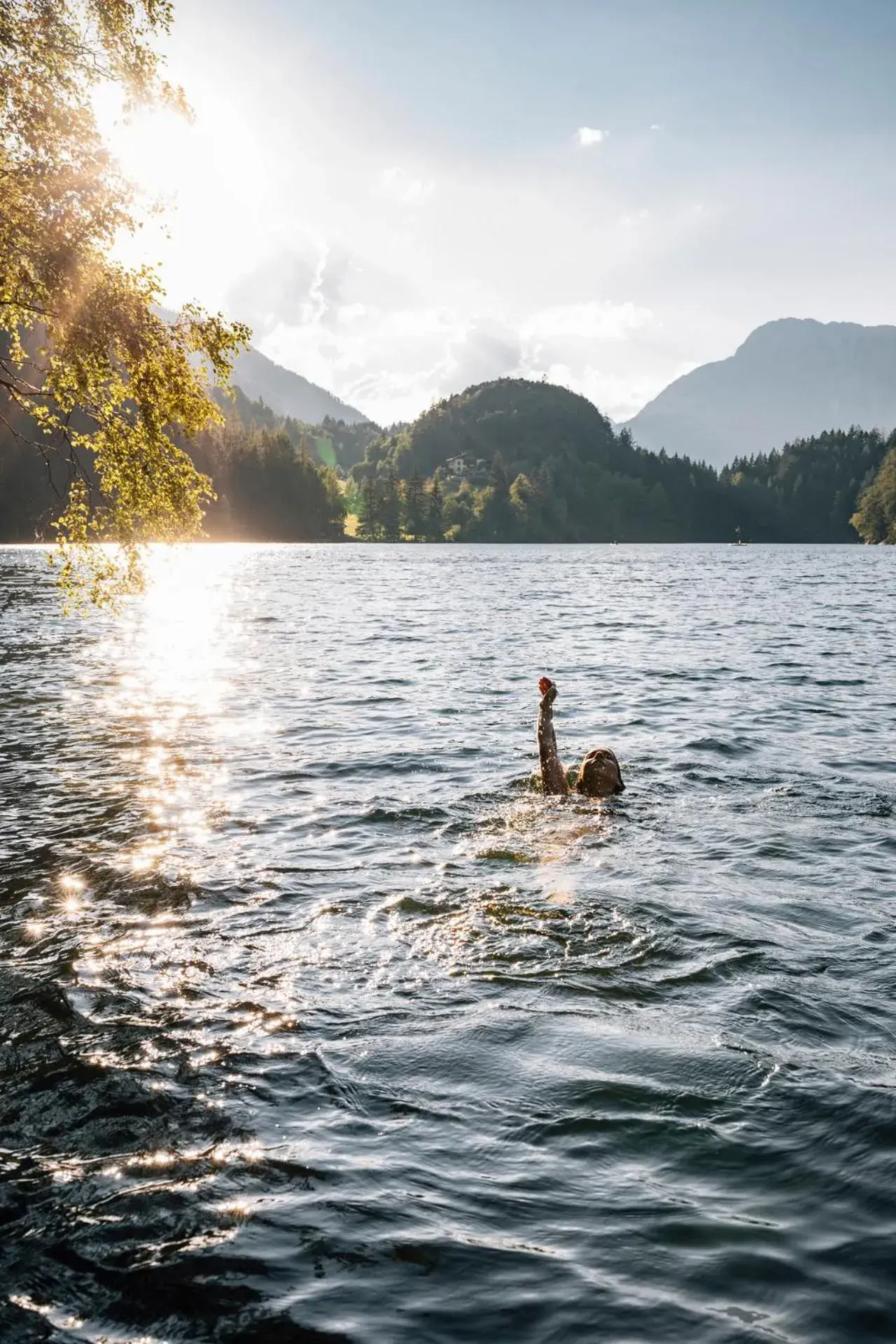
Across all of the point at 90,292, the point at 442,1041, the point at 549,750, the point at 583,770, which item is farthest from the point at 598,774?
the point at 90,292

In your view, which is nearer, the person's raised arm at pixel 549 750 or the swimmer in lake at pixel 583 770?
the person's raised arm at pixel 549 750

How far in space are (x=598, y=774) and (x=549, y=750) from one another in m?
0.92

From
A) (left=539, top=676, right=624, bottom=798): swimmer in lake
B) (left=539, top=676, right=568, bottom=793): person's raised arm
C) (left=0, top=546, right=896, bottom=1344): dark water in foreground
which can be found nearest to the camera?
(left=0, top=546, right=896, bottom=1344): dark water in foreground

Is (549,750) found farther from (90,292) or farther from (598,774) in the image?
(90,292)

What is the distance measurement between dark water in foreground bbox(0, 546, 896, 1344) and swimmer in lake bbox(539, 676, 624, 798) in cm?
39

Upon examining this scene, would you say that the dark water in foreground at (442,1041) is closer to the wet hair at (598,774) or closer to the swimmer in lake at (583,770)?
the swimmer in lake at (583,770)

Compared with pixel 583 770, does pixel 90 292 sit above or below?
above

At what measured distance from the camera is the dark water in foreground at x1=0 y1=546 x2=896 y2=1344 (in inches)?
202

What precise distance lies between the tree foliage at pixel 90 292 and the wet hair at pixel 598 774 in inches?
434

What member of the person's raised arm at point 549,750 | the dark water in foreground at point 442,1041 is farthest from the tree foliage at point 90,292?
the person's raised arm at point 549,750

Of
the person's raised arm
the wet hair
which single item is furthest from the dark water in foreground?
the wet hair

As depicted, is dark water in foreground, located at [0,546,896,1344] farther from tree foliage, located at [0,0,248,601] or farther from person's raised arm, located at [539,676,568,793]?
tree foliage, located at [0,0,248,601]

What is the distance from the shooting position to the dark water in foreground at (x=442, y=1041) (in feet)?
16.8

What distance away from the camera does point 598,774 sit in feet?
50.6
